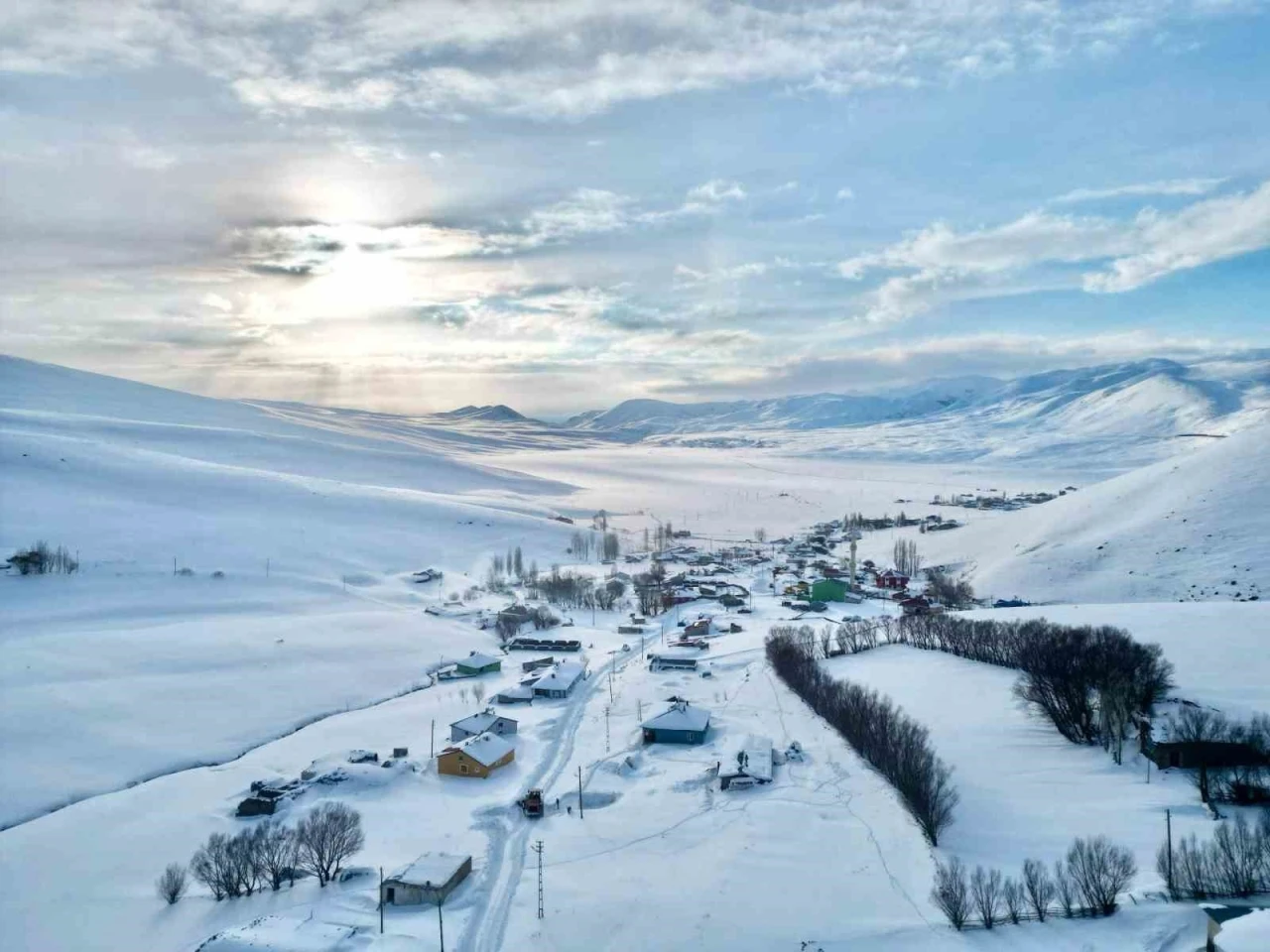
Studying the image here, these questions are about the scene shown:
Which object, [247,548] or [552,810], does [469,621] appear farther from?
[552,810]

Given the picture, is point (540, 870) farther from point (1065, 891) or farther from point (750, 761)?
point (1065, 891)

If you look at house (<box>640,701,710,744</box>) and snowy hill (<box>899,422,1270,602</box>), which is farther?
snowy hill (<box>899,422,1270,602</box>)

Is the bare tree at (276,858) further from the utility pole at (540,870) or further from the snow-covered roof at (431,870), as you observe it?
the utility pole at (540,870)

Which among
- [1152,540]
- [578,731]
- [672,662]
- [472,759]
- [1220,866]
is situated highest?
[1152,540]

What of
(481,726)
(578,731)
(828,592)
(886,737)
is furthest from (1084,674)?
(828,592)

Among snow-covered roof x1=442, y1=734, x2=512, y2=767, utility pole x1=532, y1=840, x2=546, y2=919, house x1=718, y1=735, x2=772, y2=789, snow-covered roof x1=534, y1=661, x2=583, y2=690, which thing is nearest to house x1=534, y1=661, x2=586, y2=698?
snow-covered roof x1=534, y1=661, x2=583, y2=690

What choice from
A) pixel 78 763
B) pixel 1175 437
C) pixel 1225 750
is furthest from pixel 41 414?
pixel 1175 437

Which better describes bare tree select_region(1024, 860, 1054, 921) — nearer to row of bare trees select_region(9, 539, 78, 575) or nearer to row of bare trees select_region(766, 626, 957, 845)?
row of bare trees select_region(766, 626, 957, 845)
